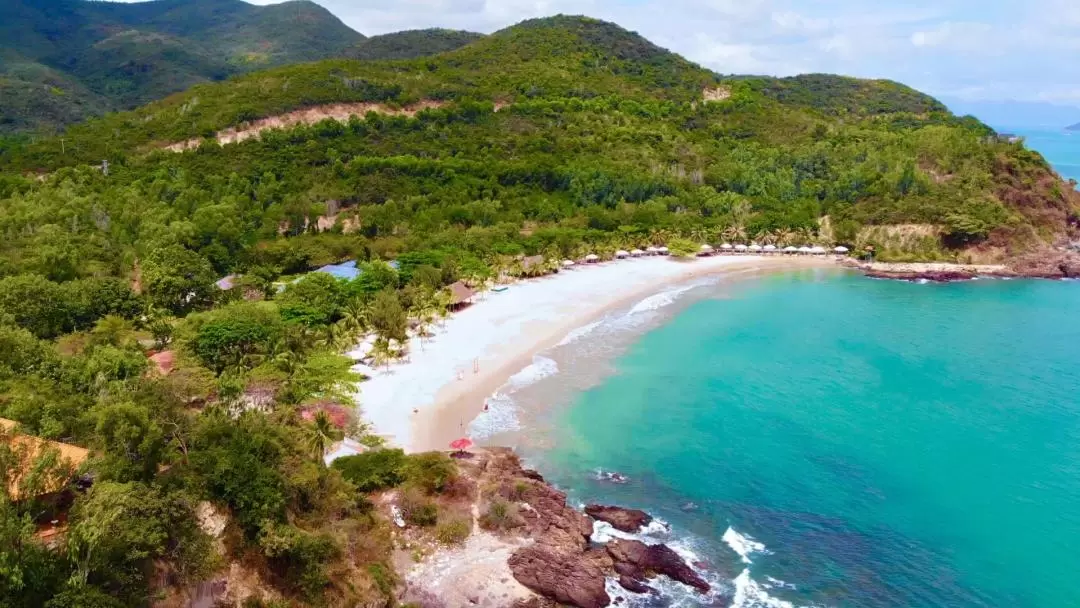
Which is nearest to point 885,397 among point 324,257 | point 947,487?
point 947,487

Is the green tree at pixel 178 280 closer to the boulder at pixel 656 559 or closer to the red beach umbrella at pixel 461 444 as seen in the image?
the red beach umbrella at pixel 461 444

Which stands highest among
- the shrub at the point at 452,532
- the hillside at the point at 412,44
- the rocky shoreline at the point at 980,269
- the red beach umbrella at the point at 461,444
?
the hillside at the point at 412,44

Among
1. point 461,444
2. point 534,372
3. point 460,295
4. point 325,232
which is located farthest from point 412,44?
point 461,444

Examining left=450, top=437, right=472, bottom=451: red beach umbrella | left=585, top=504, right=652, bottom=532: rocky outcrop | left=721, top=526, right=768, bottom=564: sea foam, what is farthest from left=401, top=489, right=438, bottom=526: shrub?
left=721, top=526, right=768, bottom=564: sea foam

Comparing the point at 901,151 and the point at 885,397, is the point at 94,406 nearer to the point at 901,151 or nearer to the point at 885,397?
the point at 885,397

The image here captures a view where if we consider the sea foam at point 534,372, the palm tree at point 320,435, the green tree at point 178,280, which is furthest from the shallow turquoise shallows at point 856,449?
the green tree at point 178,280

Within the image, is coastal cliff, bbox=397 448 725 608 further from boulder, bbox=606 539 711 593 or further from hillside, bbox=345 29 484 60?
hillside, bbox=345 29 484 60
